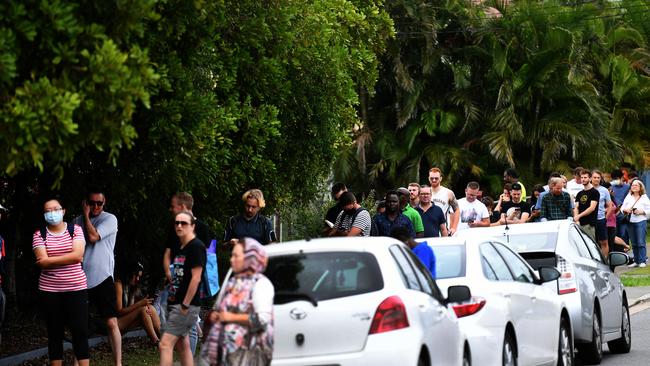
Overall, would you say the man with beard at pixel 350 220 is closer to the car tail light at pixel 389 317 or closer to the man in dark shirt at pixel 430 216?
the man in dark shirt at pixel 430 216

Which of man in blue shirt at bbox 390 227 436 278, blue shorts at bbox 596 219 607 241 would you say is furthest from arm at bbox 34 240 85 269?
blue shorts at bbox 596 219 607 241

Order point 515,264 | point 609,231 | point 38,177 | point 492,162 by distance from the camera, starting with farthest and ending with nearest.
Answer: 1. point 492,162
2. point 609,231
3. point 38,177
4. point 515,264

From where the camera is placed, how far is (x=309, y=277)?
938 centimetres

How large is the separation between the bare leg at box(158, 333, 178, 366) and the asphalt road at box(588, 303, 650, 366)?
519 centimetres

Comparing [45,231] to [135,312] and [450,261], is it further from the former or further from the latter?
[450,261]

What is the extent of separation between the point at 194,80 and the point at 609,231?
13864mm

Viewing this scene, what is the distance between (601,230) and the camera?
24875 mm

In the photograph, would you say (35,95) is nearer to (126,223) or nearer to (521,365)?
(521,365)

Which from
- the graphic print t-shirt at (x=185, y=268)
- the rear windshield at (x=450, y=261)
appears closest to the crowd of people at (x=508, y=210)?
the rear windshield at (x=450, y=261)

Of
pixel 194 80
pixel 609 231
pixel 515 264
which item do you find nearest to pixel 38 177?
pixel 194 80

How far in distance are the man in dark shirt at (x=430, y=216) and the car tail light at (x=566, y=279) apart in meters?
3.47

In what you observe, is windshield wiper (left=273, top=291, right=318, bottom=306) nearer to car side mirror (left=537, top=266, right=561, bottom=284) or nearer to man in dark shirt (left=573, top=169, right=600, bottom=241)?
car side mirror (left=537, top=266, right=561, bottom=284)

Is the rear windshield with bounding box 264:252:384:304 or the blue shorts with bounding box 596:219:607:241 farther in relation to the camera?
the blue shorts with bounding box 596:219:607:241

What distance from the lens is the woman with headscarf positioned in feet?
27.8
